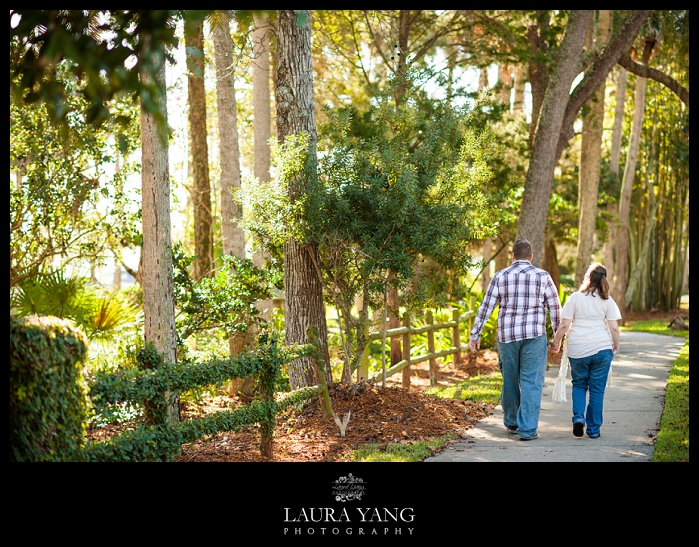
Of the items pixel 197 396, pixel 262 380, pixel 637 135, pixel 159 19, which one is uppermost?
pixel 637 135

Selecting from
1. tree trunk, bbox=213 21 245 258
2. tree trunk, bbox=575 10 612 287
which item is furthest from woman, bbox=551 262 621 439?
tree trunk, bbox=575 10 612 287

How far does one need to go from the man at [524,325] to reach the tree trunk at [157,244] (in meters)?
3.77

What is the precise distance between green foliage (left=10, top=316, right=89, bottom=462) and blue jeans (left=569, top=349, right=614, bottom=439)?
4.66 metres

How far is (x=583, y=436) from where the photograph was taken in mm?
7605

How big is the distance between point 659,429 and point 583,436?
2.67ft

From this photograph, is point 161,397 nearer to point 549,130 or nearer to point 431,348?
point 431,348

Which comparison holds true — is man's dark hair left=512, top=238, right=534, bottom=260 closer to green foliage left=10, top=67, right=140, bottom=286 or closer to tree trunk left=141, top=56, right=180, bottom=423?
tree trunk left=141, top=56, right=180, bottom=423

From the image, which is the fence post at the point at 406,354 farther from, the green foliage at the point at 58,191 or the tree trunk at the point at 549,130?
the green foliage at the point at 58,191

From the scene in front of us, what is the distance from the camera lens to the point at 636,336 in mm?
18938

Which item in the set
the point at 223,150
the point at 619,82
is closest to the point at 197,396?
the point at 223,150

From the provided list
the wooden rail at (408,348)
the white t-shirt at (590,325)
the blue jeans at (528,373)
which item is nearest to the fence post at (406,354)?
the wooden rail at (408,348)

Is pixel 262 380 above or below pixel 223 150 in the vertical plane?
below

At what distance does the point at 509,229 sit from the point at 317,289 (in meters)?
11.8
